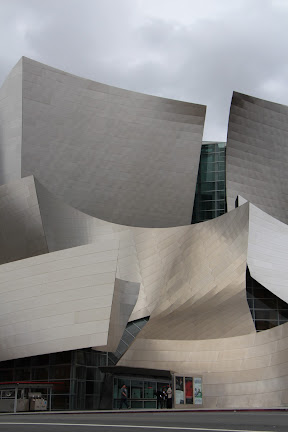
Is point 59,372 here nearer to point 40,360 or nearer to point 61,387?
point 61,387

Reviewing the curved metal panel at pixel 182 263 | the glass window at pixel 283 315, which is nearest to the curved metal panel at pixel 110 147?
the curved metal panel at pixel 182 263

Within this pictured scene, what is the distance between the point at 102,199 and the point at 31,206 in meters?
5.84

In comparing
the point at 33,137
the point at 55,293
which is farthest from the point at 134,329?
the point at 33,137

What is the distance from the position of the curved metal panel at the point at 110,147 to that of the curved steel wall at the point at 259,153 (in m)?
2.13

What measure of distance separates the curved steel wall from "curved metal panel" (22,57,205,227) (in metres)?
2.13

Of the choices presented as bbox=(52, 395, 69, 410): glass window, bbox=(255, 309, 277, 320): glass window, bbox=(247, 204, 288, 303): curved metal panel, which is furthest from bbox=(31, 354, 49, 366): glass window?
bbox=(255, 309, 277, 320): glass window

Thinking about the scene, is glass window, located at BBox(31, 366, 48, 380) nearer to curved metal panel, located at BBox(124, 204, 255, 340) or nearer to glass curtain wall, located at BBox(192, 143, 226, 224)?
curved metal panel, located at BBox(124, 204, 255, 340)

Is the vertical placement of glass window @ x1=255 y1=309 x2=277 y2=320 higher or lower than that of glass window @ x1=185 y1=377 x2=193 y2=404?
higher

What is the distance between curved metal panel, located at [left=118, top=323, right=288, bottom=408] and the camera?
58.5 ft

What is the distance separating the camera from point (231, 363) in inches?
742

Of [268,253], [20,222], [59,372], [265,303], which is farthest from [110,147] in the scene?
[59,372]

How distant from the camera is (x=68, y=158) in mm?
27000

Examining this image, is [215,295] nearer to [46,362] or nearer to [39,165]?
[46,362]

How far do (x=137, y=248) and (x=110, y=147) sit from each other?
667cm
